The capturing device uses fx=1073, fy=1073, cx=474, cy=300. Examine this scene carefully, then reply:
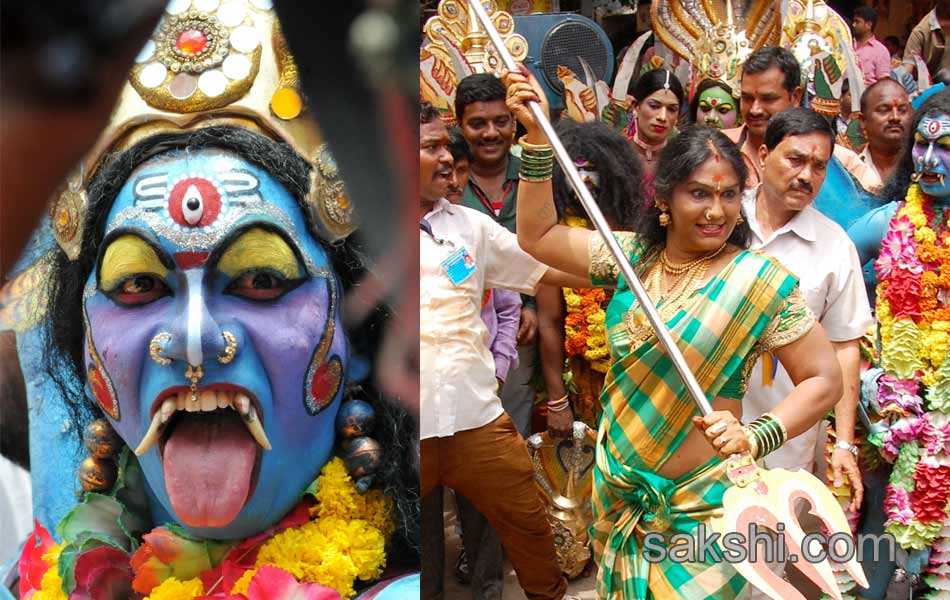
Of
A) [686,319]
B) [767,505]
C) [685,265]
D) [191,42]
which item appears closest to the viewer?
[191,42]

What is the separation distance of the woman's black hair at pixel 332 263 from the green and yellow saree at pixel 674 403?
2.09 feet

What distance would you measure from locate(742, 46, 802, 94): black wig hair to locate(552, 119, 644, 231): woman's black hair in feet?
1.94

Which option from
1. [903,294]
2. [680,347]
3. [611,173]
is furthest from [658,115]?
[680,347]

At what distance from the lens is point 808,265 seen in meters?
3.03

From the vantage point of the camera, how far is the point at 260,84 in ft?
6.45

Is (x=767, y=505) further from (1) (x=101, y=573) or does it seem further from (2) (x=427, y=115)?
(2) (x=427, y=115)

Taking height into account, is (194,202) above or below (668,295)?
above

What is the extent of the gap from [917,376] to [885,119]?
1352 mm

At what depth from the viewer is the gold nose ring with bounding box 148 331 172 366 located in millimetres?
1959

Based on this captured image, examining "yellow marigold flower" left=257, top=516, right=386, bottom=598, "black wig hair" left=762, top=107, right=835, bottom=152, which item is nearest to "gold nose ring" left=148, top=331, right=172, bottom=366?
"yellow marigold flower" left=257, top=516, right=386, bottom=598

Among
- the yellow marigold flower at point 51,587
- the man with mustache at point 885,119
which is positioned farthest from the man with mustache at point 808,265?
the yellow marigold flower at point 51,587

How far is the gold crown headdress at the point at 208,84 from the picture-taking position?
6.38ft

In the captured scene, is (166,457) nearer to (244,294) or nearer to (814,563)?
(244,294)

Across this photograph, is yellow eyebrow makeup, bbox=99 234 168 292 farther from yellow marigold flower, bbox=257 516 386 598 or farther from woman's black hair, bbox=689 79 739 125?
woman's black hair, bbox=689 79 739 125
